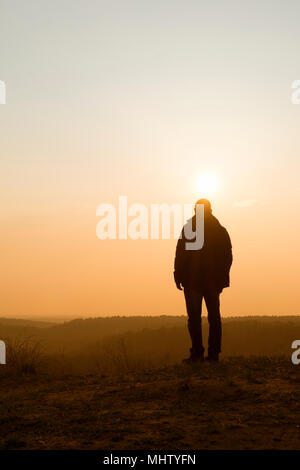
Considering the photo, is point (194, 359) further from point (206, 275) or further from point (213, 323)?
point (206, 275)

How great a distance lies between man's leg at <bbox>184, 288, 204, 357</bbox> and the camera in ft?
29.8

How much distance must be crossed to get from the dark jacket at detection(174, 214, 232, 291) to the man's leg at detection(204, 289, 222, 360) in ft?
0.54

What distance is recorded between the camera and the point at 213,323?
9.07m

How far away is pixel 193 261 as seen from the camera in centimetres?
927

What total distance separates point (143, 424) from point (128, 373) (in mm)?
3198

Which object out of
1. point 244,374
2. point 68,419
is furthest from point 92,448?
point 244,374

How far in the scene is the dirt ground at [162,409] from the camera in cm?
489

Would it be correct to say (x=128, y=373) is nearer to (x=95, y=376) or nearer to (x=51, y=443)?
(x=95, y=376)

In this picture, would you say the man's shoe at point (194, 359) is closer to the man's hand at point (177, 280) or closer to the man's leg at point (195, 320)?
the man's leg at point (195, 320)

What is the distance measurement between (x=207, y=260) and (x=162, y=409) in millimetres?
3649

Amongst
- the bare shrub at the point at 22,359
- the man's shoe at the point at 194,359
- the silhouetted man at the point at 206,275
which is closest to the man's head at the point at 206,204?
the silhouetted man at the point at 206,275

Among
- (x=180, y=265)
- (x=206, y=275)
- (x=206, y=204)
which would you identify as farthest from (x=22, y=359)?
(x=206, y=204)

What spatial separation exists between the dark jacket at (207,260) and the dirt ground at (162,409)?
4.68 ft
